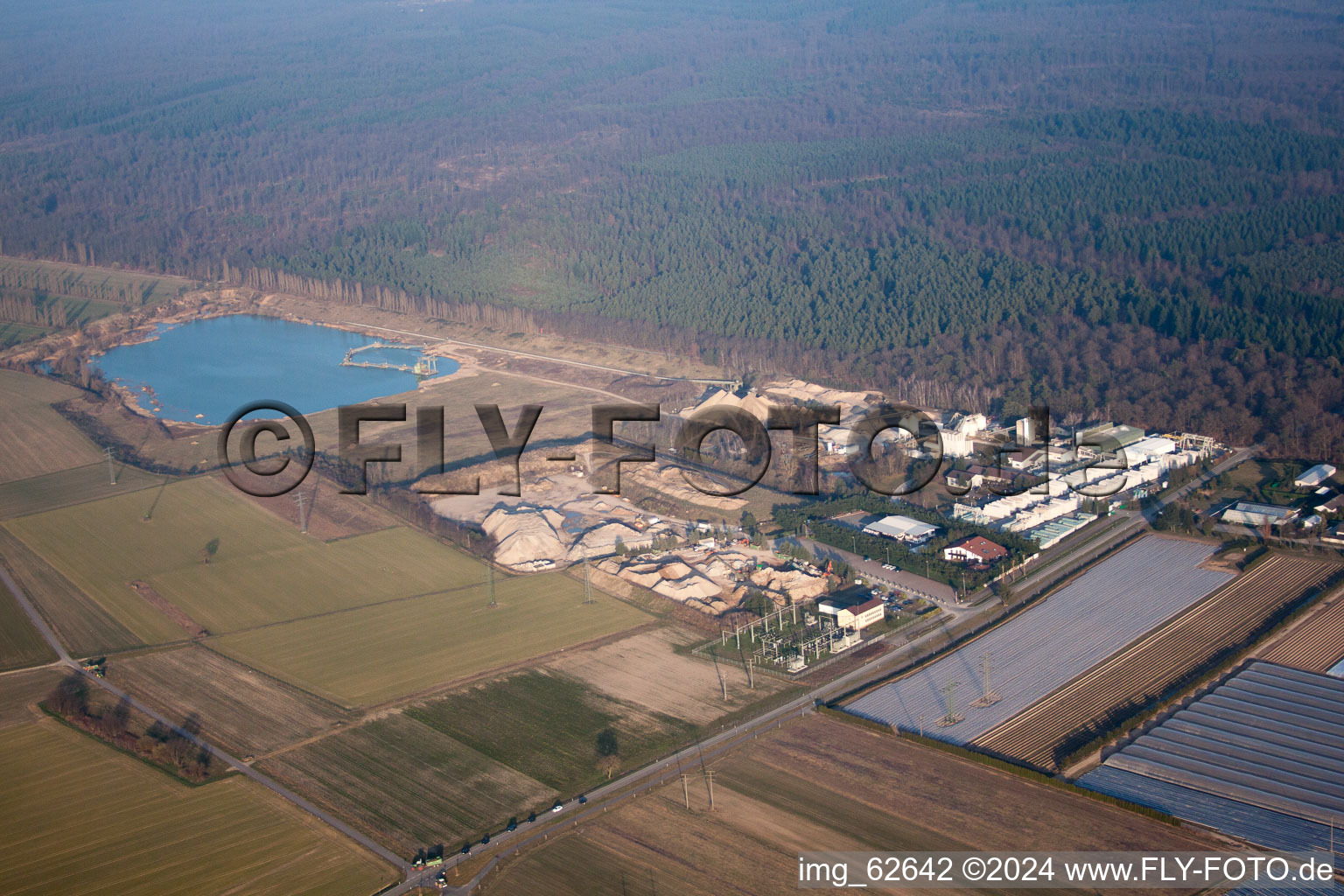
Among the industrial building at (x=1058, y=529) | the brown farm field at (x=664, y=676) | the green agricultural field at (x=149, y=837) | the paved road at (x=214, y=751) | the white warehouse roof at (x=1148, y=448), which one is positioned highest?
the white warehouse roof at (x=1148, y=448)

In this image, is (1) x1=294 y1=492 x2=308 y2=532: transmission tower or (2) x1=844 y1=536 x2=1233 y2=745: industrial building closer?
(2) x1=844 y1=536 x2=1233 y2=745: industrial building

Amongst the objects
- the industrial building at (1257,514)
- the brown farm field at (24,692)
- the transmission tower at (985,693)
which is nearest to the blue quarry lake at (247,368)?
the brown farm field at (24,692)

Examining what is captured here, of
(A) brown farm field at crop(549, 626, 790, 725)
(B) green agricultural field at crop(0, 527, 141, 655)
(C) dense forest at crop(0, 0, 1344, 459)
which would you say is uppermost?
(C) dense forest at crop(0, 0, 1344, 459)

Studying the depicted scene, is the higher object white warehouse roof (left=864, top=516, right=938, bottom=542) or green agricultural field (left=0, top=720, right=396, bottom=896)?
white warehouse roof (left=864, top=516, right=938, bottom=542)

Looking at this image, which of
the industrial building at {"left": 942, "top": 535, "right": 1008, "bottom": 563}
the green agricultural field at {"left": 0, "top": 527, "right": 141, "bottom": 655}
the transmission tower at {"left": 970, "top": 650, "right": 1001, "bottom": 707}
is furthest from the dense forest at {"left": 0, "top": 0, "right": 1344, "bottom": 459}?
the green agricultural field at {"left": 0, "top": 527, "right": 141, "bottom": 655}

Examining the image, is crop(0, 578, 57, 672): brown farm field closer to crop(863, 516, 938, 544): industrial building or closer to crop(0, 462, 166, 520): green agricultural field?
crop(0, 462, 166, 520): green agricultural field

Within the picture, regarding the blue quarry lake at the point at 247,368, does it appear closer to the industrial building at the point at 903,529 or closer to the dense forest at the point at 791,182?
the dense forest at the point at 791,182

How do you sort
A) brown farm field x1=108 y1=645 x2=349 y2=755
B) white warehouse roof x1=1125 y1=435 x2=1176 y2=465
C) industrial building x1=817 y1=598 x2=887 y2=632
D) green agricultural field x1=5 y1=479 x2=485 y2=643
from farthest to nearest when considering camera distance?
white warehouse roof x1=1125 y1=435 x2=1176 y2=465 → green agricultural field x1=5 y1=479 x2=485 y2=643 → industrial building x1=817 y1=598 x2=887 y2=632 → brown farm field x1=108 y1=645 x2=349 y2=755
